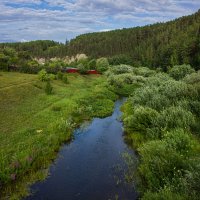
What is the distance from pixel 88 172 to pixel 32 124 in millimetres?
13735

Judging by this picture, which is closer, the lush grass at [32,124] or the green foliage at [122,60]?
the lush grass at [32,124]

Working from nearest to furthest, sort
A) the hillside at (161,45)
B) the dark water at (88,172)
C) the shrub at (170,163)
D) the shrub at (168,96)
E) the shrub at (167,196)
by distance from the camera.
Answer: the shrub at (167,196), the shrub at (170,163), the dark water at (88,172), the shrub at (168,96), the hillside at (161,45)

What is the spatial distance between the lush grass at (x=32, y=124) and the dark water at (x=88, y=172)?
4.03ft

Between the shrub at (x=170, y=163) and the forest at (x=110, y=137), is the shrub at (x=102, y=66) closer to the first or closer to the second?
the forest at (x=110, y=137)

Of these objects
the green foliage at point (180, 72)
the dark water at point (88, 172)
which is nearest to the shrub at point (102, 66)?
the green foliage at point (180, 72)

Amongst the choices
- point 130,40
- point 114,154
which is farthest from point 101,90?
point 130,40

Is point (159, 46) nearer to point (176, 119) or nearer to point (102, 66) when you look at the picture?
point (102, 66)

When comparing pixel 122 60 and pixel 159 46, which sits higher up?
pixel 159 46

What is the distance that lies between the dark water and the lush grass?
1229 millimetres

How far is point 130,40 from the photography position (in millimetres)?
179000

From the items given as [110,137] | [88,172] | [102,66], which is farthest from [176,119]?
[102,66]

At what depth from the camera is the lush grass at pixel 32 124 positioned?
76.2ft

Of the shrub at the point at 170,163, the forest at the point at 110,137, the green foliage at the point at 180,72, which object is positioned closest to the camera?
the shrub at the point at 170,163

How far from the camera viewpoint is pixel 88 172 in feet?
80.3
